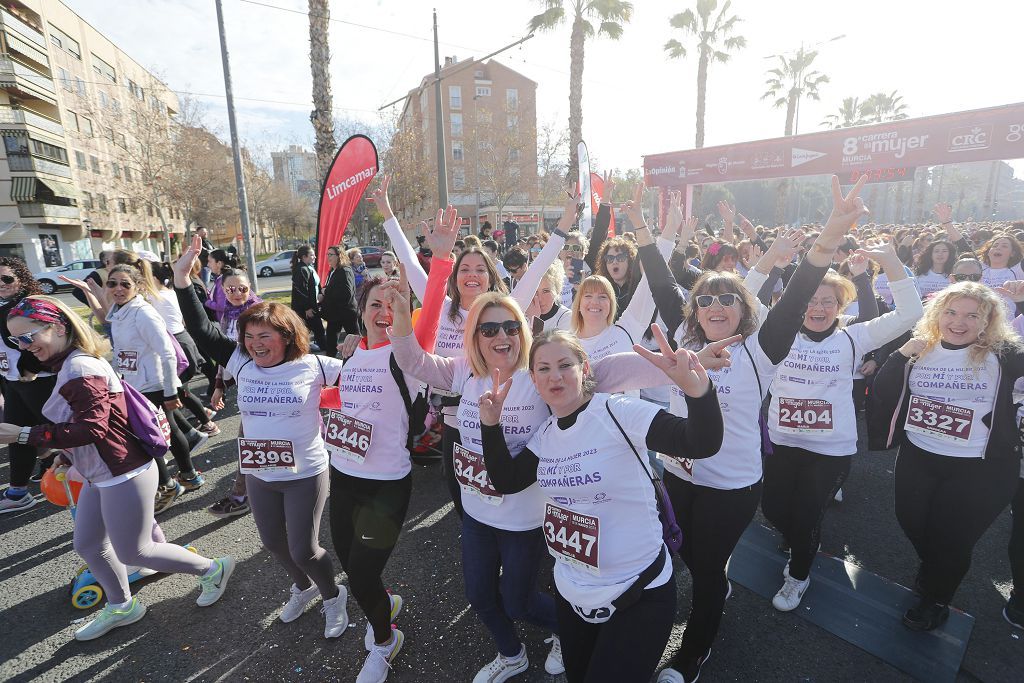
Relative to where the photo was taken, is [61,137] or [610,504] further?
[61,137]

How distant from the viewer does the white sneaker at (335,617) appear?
118 inches

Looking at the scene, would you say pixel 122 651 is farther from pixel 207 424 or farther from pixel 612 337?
pixel 612 337

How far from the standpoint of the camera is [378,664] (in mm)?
2672

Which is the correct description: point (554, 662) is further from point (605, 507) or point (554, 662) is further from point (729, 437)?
point (729, 437)

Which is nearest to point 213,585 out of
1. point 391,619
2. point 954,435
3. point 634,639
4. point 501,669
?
point 391,619

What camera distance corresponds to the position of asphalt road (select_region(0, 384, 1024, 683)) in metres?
2.75

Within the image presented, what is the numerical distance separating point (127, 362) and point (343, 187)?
3087 mm

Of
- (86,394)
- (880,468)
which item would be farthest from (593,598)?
(880,468)

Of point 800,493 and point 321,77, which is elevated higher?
point 321,77

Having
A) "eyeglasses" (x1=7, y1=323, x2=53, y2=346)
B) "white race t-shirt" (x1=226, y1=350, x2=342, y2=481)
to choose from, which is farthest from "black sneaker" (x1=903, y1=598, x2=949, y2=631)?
"eyeglasses" (x1=7, y1=323, x2=53, y2=346)

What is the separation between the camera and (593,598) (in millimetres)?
1925

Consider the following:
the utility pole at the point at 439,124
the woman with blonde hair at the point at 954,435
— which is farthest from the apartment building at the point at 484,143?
the woman with blonde hair at the point at 954,435

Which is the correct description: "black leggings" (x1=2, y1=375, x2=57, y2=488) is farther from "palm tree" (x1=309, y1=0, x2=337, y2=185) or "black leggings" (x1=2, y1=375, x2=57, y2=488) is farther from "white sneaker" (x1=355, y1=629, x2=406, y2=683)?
"palm tree" (x1=309, y1=0, x2=337, y2=185)

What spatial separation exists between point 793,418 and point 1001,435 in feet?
3.30
